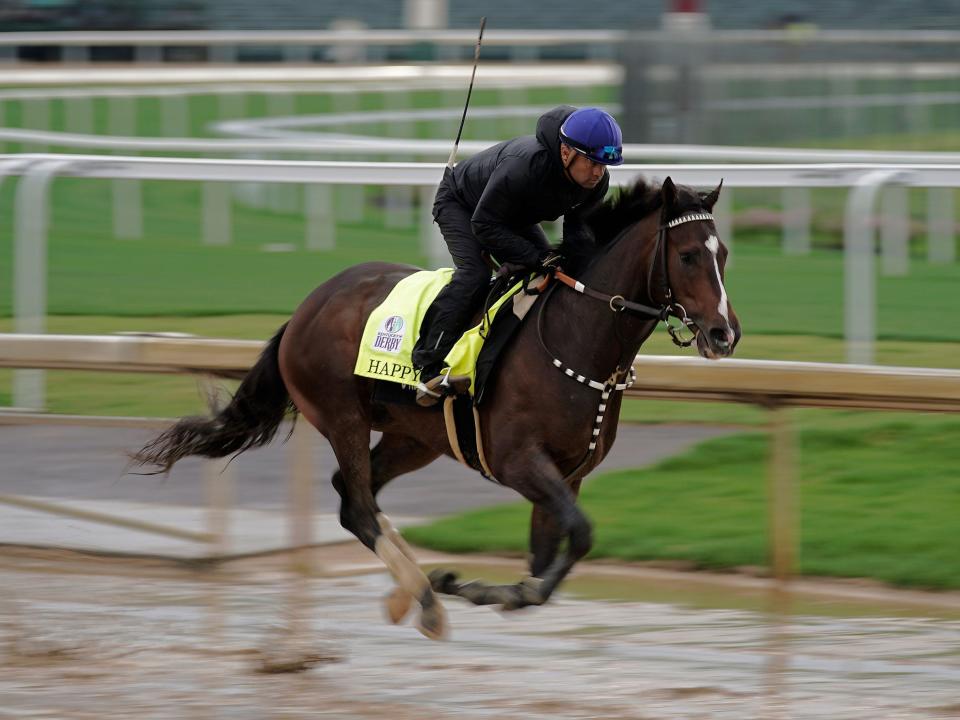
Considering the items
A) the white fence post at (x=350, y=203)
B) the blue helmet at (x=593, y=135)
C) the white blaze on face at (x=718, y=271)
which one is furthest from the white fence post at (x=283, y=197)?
the white blaze on face at (x=718, y=271)

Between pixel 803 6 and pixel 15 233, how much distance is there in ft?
70.7

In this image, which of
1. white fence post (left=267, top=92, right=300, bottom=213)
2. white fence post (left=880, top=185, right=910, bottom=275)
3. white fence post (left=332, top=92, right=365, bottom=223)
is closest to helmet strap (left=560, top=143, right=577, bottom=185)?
white fence post (left=880, top=185, right=910, bottom=275)

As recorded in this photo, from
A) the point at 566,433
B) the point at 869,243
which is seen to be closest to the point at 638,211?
the point at 566,433

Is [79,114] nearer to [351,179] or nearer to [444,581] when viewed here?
[351,179]

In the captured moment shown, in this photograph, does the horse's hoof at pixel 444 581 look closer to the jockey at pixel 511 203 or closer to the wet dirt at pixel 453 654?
the wet dirt at pixel 453 654

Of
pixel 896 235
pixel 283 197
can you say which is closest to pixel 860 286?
pixel 896 235

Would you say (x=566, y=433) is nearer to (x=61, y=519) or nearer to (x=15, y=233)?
(x=61, y=519)

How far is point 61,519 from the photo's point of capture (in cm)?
695

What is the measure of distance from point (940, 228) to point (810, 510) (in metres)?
3.91

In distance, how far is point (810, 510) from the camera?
6848mm

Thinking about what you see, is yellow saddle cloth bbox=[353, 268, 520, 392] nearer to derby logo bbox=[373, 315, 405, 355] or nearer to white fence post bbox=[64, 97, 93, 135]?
derby logo bbox=[373, 315, 405, 355]

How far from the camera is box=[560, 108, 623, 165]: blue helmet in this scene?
496cm

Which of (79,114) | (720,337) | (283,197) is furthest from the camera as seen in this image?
(79,114)

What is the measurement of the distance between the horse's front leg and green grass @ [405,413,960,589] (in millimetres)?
1392
